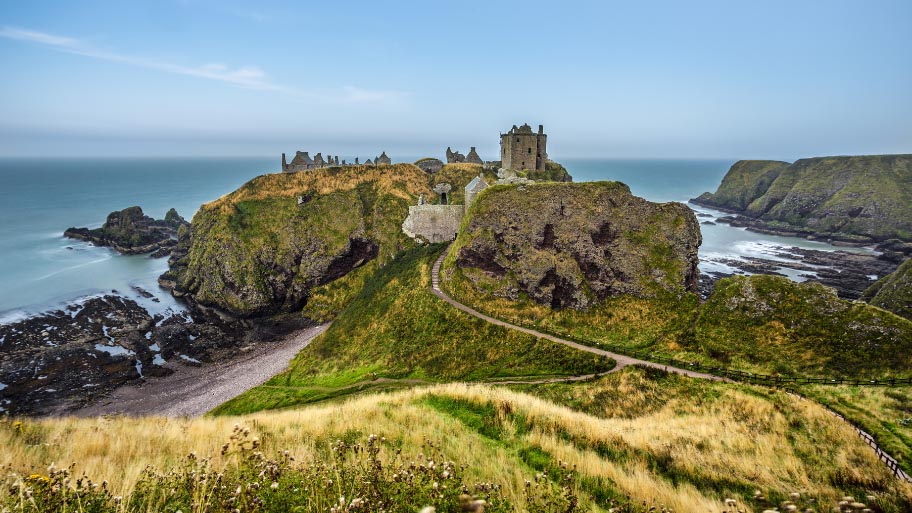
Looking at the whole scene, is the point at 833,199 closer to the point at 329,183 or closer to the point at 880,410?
the point at 880,410

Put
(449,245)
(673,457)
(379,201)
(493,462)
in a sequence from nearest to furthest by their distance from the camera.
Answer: (493,462) → (673,457) → (449,245) → (379,201)

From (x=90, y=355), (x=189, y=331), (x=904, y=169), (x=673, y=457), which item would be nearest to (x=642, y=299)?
(x=673, y=457)

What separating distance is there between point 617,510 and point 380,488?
2.33 meters

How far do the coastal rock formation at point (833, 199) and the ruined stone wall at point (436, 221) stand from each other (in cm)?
9380

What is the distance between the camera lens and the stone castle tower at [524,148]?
52.9 m

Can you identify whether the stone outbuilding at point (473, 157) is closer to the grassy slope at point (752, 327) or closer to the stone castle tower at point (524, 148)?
the stone castle tower at point (524, 148)

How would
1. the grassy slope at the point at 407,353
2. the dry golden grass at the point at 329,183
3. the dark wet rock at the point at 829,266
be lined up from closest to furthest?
the grassy slope at the point at 407,353, the dry golden grass at the point at 329,183, the dark wet rock at the point at 829,266

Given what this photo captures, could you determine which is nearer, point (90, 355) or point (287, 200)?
point (90, 355)

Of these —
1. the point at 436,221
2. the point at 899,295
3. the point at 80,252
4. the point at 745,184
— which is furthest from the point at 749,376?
the point at 745,184

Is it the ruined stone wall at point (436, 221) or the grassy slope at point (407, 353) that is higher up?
the ruined stone wall at point (436, 221)

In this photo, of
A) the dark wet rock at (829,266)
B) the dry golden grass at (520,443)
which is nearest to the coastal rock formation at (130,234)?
the dry golden grass at (520,443)

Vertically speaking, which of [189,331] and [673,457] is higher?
[673,457]

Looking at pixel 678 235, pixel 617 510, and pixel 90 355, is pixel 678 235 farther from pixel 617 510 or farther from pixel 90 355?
pixel 90 355

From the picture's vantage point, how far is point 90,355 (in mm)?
38188
